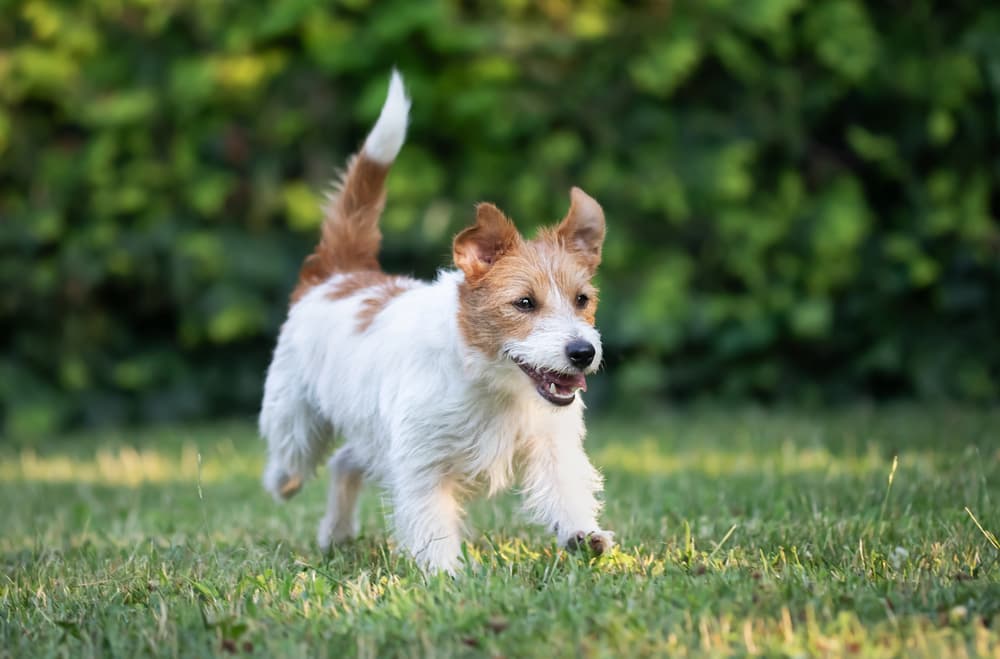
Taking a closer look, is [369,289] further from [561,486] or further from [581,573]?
[581,573]

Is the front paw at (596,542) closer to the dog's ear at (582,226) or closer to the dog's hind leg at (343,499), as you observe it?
the dog's ear at (582,226)

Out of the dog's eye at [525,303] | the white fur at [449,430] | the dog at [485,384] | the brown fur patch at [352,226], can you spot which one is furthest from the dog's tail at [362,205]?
the dog's eye at [525,303]

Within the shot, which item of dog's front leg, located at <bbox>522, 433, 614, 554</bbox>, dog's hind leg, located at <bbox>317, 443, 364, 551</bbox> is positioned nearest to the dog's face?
dog's front leg, located at <bbox>522, 433, 614, 554</bbox>

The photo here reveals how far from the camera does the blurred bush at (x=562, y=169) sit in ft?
28.7

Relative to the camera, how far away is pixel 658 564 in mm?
3432

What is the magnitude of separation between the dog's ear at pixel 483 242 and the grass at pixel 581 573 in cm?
91

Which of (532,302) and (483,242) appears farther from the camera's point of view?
(483,242)

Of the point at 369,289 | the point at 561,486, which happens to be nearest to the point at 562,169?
the point at 369,289

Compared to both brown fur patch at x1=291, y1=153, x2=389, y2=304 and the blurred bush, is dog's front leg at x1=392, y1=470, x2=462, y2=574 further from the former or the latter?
the blurred bush

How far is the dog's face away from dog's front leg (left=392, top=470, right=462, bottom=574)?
18.4 inches

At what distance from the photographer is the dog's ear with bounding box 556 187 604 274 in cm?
413

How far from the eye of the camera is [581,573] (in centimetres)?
338

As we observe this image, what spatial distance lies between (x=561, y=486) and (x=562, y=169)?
553 centimetres

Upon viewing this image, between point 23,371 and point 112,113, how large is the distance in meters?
2.22
